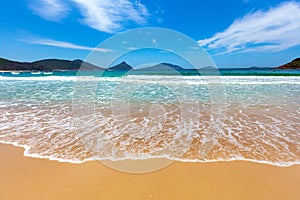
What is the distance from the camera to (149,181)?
8.61 feet

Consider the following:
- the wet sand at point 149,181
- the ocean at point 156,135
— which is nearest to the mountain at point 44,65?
the ocean at point 156,135

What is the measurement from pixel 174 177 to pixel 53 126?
3.71 m

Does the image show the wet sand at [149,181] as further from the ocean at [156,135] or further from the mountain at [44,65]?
the mountain at [44,65]

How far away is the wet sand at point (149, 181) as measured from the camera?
2350 mm

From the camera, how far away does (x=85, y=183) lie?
102 inches

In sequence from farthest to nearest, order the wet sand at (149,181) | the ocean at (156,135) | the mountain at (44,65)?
1. the mountain at (44,65)
2. the ocean at (156,135)
3. the wet sand at (149,181)

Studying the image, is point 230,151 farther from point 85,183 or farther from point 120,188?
point 85,183

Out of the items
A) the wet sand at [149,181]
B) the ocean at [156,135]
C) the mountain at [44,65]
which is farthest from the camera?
the mountain at [44,65]

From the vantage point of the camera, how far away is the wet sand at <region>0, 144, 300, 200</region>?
2350mm

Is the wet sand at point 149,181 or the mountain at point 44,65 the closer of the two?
the wet sand at point 149,181

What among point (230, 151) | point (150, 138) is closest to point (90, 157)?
point (150, 138)

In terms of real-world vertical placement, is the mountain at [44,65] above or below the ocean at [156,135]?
above

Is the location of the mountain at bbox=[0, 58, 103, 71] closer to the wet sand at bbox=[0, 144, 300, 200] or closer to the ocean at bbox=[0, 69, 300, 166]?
the ocean at bbox=[0, 69, 300, 166]

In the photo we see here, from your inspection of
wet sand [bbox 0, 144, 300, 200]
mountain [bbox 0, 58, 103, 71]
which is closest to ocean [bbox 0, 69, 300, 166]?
wet sand [bbox 0, 144, 300, 200]
